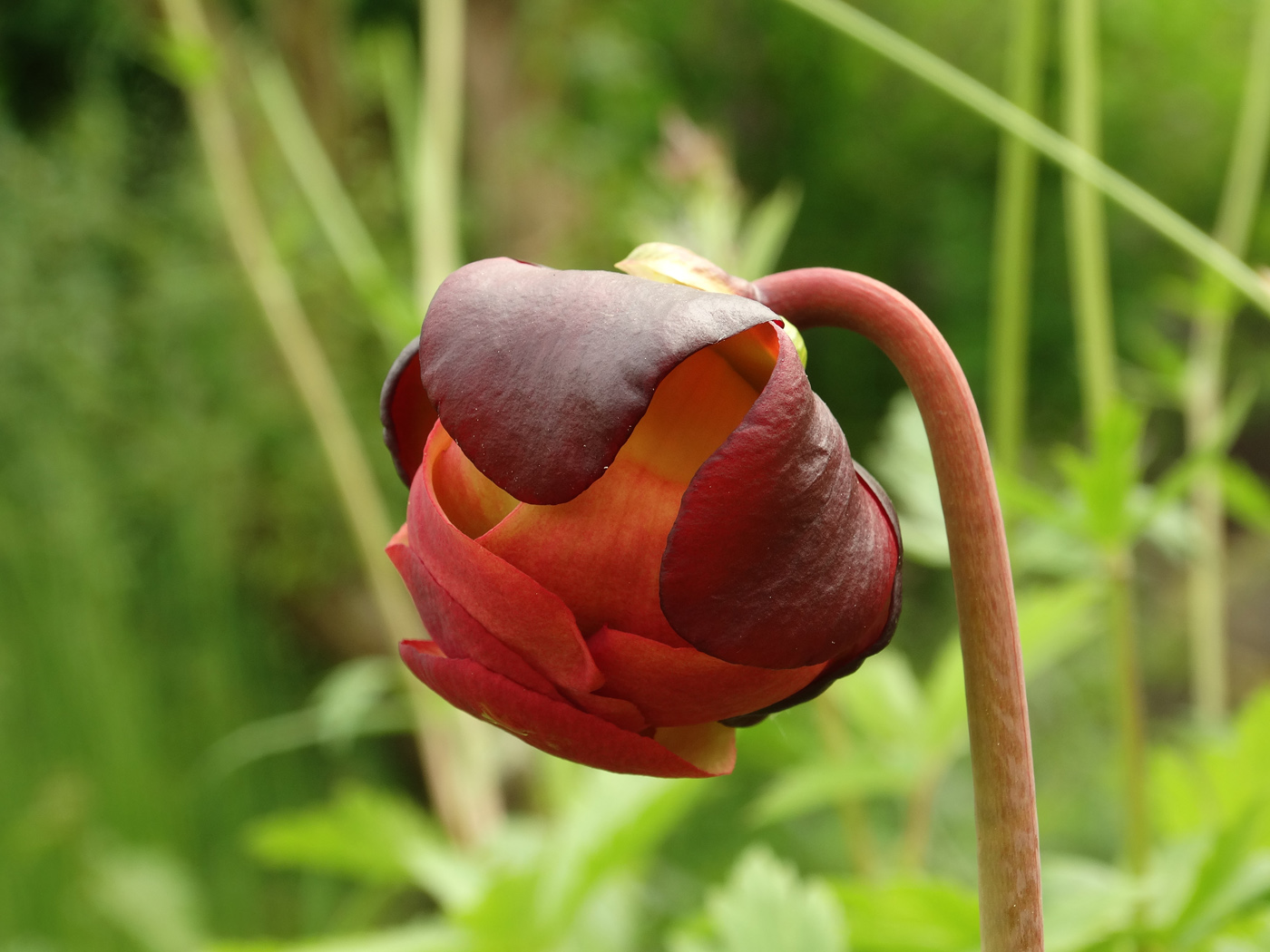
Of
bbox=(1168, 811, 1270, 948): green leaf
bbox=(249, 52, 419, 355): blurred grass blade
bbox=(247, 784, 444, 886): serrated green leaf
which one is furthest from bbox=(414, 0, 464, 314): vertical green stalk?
bbox=(1168, 811, 1270, 948): green leaf

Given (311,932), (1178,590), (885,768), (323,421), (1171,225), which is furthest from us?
(1178,590)

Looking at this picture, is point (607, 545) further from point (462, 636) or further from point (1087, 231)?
point (1087, 231)

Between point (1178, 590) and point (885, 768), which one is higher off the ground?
point (885, 768)

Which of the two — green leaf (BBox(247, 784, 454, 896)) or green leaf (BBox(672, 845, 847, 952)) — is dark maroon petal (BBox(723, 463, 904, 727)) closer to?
green leaf (BBox(672, 845, 847, 952))

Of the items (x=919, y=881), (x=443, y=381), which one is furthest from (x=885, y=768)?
(x=443, y=381)

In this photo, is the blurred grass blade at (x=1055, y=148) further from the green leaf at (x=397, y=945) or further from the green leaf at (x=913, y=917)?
the green leaf at (x=397, y=945)

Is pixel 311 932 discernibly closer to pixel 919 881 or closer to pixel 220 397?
pixel 220 397
